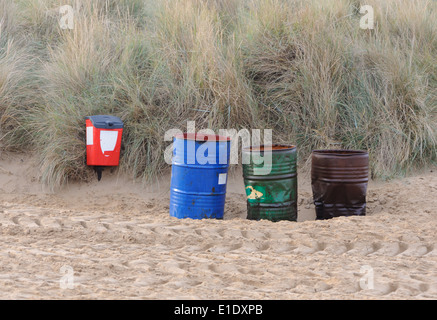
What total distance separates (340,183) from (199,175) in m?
1.43

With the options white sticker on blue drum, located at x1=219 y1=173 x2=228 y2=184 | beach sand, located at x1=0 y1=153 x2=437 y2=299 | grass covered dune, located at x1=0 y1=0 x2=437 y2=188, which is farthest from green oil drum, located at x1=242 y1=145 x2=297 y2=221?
grass covered dune, located at x1=0 y1=0 x2=437 y2=188

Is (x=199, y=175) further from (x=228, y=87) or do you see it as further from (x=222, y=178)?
(x=228, y=87)

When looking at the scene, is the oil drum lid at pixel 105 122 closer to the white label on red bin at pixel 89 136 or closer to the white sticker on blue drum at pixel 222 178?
the white label on red bin at pixel 89 136

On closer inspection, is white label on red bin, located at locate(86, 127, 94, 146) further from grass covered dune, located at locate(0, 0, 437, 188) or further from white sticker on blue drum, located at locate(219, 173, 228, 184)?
white sticker on blue drum, located at locate(219, 173, 228, 184)

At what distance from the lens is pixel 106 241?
4852 millimetres

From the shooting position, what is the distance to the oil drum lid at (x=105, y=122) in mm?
6625

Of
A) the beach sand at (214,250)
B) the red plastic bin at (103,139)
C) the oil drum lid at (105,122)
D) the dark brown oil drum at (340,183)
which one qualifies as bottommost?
the beach sand at (214,250)

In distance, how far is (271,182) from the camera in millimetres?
5824

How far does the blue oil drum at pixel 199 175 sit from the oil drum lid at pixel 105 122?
3.60 ft

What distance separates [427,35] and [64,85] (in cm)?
519

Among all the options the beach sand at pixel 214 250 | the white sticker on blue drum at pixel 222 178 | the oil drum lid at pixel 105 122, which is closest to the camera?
the beach sand at pixel 214 250

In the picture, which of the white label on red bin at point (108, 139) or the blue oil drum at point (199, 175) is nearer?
the blue oil drum at point (199, 175)

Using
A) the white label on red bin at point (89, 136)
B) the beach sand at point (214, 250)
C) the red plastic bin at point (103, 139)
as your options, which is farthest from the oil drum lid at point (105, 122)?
the beach sand at point (214, 250)

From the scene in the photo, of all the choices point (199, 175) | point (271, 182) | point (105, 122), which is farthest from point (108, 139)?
point (271, 182)
